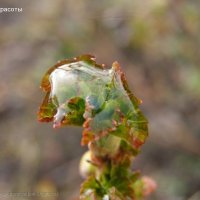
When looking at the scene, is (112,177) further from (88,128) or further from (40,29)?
(40,29)

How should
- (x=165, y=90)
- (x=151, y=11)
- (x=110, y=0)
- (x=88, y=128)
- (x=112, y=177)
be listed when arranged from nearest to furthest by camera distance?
(x=88, y=128)
(x=112, y=177)
(x=151, y=11)
(x=165, y=90)
(x=110, y=0)

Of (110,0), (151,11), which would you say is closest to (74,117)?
(151,11)

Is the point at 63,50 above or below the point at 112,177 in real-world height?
above

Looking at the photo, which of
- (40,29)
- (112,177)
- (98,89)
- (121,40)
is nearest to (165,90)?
(121,40)

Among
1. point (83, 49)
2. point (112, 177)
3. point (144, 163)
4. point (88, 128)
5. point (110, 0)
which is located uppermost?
point (110, 0)

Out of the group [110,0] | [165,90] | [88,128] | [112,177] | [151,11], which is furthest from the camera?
[110,0]

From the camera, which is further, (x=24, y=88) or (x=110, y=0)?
(x=110, y=0)

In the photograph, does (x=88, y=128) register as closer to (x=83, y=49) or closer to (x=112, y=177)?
(x=112, y=177)
